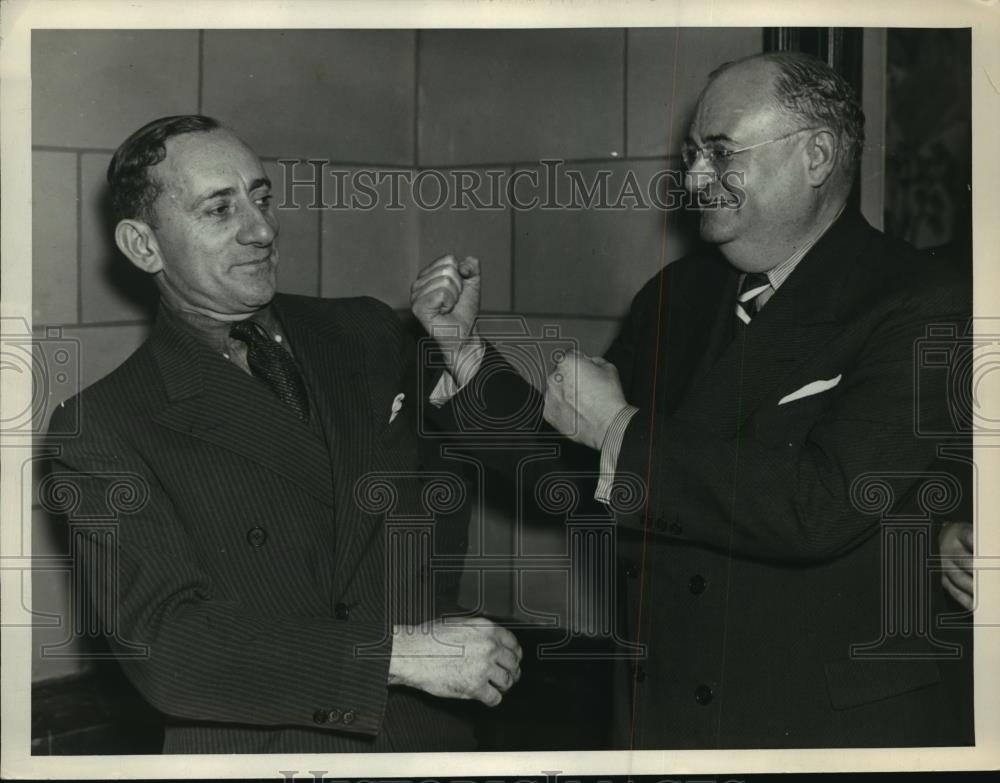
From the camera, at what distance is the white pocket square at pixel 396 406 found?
1229 millimetres

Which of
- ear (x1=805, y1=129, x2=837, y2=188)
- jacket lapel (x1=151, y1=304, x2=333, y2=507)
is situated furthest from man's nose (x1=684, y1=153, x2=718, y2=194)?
jacket lapel (x1=151, y1=304, x2=333, y2=507)

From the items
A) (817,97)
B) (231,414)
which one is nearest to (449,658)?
(231,414)

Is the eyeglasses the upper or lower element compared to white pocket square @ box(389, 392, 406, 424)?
upper

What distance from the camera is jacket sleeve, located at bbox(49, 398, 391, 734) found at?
1.14 metres

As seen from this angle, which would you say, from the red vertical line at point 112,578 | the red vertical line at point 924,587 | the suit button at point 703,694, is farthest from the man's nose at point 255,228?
the red vertical line at point 924,587

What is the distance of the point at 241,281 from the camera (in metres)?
1.19

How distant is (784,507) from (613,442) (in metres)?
0.19

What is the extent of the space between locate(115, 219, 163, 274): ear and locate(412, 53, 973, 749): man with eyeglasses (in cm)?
29

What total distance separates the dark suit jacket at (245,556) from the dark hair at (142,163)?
13 cm

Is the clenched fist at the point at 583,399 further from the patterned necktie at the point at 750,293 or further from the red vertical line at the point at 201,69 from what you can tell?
the red vertical line at the point at 201,69

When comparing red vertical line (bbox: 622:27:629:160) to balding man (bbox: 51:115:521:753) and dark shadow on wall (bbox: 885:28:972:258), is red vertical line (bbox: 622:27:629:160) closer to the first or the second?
dark shadow on wall (bbox: 885:28:972:258)

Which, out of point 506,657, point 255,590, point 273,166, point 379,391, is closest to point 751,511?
point 506,657

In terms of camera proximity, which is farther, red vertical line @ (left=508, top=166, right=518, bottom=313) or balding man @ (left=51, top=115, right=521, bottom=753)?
red vertical line @ (left=508, top=166, right=518, bottom=313)

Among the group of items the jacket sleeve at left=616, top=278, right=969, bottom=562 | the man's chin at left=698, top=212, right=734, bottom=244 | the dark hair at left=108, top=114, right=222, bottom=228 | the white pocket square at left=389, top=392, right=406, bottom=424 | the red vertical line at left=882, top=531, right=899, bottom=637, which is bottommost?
the red vertical line at left=882, top=531, right=899, bottom=637
